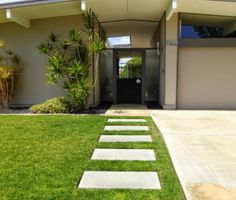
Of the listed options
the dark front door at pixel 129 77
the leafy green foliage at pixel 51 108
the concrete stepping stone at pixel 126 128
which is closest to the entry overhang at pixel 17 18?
the leafy green foliage at pixel 51 108

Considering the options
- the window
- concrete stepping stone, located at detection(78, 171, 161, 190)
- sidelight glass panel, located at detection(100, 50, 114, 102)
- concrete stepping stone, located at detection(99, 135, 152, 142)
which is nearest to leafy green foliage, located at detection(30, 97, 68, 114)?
sidelight glass panel, located at detection(100, 50, 114, 102)

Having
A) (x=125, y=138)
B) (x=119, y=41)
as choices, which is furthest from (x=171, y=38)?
(x=119, y=41)

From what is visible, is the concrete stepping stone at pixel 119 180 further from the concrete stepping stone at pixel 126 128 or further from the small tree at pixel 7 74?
the small tree at pixel 7 74

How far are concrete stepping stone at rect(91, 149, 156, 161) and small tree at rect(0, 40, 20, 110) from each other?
626 cm

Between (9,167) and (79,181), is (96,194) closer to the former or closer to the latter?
(79,181)

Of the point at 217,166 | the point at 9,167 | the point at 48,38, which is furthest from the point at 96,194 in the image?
the point at 48,38

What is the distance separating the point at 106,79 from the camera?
493 inches

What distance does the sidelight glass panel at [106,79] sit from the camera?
12.4m

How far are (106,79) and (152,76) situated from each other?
1930 millimetres

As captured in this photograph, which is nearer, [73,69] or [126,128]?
[126,128]

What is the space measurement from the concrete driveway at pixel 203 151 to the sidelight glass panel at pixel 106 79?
4022 millimetres

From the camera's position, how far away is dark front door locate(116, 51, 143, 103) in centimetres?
1228

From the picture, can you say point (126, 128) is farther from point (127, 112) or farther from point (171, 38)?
point (171, 38)

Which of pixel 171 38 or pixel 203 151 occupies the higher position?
pixel 171 38
